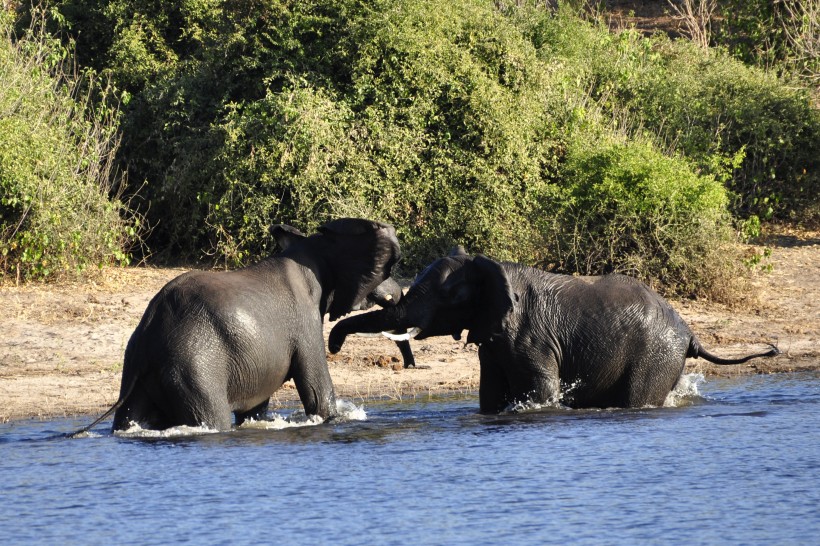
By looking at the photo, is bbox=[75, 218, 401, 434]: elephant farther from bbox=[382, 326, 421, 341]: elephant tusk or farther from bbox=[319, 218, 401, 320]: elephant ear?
bbox=[382, 326, 421, 341]: elephant tusk

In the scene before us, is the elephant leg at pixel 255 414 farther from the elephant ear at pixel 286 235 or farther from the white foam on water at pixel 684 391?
the white foam on water at pixel 684 391

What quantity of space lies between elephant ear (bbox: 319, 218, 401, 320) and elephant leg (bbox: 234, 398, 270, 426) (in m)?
1.06

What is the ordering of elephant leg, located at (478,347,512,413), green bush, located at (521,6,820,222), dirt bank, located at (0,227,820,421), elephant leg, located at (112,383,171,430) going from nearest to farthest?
1. elephant leg, located at (112,383,171,430)
2. elephant leg, located at (478,347,512,413)
3. dirt bank, located at (0,227,820,421)
4. green bush, located at (521,6,820,222)

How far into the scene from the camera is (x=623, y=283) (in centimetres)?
1145

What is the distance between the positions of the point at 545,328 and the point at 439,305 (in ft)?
2.88

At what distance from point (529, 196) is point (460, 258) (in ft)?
20.6

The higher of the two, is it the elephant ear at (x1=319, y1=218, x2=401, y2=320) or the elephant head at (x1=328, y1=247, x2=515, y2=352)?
the elephant ear at (x1=319, y1=218, x2=401, y2=320)

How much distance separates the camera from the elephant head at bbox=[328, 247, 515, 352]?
11156 mm

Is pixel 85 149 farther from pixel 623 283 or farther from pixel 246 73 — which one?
pixel 623 283

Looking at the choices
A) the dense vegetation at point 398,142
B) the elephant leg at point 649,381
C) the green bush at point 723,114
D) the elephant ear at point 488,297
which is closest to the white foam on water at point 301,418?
the elephant ear at point 488,297

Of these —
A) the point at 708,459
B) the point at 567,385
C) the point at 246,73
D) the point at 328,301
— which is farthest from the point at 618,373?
the point at 246,73

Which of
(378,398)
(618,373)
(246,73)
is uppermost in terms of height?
(246,73)

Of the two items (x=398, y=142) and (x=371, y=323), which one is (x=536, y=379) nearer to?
(x=371, y=323)

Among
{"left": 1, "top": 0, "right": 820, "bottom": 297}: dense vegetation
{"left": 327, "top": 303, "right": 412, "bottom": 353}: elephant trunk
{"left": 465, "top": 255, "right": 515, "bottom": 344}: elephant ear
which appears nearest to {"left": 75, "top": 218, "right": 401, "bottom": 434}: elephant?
{"left": 327, "top": 303, "right": 412, "bottom": 353}: elephant trunk
